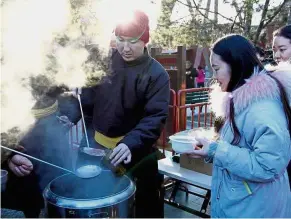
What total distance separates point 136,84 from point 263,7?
569cm

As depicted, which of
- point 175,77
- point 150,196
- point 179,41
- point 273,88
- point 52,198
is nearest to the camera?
point 273,88

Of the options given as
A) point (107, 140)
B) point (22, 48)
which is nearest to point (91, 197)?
point (107, 140)

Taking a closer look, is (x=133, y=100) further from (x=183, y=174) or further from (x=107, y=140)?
(x=183, y=174)

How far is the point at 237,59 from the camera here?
160 cm

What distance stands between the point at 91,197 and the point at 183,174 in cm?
135

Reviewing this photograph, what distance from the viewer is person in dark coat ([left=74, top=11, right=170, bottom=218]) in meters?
2.15

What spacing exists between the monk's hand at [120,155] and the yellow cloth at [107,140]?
471 millimetres

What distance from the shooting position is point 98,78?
2.50m

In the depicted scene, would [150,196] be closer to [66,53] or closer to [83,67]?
[83,67]

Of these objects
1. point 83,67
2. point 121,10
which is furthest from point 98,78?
point 121,10

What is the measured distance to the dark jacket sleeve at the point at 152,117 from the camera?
2020 mm

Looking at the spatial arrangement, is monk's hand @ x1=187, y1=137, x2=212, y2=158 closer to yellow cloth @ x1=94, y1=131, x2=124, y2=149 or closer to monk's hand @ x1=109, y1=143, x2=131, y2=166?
monk's hand @ x1=109, y1=143, x2=131, y2=166

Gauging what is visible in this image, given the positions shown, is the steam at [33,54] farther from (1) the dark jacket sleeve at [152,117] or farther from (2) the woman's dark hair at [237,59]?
(2) the woman's dark hair at [237,59]

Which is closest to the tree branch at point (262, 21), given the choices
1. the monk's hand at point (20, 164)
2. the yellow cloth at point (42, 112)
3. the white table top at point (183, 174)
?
the white table top at point (183, 174)
